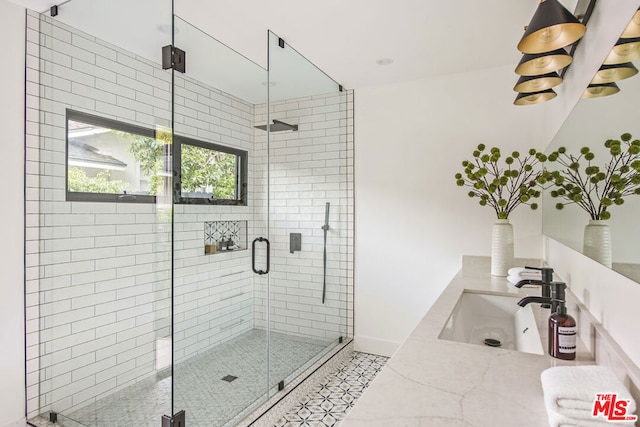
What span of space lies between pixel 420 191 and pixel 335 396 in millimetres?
1790

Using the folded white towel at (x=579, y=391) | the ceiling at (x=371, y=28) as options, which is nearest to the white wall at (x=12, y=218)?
the ceiling at (x=371, y=28)

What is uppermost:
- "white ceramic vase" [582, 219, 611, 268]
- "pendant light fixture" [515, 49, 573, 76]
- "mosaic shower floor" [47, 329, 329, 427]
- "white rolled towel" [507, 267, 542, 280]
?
"pendant light fixture" [515, 49, 573, 76]

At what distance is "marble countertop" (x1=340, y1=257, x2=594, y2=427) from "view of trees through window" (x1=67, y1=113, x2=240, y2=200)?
1.55 metres

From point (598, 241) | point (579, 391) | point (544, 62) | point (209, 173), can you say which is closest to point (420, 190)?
point (544, 62)

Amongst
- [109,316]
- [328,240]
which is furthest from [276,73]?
[109,316]

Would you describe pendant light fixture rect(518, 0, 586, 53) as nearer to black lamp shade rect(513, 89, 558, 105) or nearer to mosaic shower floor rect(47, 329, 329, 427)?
black lamp shade rect(513, 89, 558, 105)

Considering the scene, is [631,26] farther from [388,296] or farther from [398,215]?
[388,296]

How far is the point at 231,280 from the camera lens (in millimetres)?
2494

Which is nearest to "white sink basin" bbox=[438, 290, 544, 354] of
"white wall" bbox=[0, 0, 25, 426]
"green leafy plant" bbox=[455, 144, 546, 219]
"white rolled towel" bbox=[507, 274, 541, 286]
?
"white rolled towel" bbox=[507, 274, 541, 286]

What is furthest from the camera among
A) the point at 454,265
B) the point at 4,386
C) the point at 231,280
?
the point at 454,265

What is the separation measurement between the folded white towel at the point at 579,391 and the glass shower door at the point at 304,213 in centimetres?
201

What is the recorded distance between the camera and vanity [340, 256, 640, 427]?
804mm

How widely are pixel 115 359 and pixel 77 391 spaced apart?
0.26 meters

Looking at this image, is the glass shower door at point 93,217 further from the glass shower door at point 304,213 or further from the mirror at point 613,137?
the mirror at point 613,137
